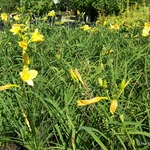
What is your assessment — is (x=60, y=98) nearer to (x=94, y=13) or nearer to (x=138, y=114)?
(x=138, y=114)

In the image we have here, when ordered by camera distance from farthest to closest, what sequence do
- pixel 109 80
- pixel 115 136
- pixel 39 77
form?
1. pixel 39 77
2. pixel 109 80
3. pixel 115 136

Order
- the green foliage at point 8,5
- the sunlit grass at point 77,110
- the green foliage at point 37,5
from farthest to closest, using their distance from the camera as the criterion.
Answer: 1. the green foliage at point 8,5
2. the green foliage at point 37,5
3. the sunlit grass at point 77,110

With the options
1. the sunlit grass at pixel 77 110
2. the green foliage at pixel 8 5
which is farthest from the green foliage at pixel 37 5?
the sunlit grass at pixel 77 110

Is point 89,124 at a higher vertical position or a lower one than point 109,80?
lower

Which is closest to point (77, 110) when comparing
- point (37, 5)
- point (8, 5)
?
point (37, 5)

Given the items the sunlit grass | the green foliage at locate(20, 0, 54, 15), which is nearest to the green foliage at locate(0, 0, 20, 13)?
the green foliage at locate(20, 0, 54, 15)

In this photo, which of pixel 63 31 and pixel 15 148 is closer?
pixel 15 148

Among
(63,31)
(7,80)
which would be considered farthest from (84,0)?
(7,80)

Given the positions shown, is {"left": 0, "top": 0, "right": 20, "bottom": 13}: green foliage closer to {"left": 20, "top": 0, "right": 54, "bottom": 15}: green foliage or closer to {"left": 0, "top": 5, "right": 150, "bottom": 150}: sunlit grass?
{"left": 20, "top": 0, "right": 54, "bottom": 15}: green foliage

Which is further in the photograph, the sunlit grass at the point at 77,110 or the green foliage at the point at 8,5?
the green foliage at the point at 8,5

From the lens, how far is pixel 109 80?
1725 millimetres

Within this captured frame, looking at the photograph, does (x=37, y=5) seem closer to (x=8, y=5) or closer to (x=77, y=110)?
(x=8, y=5)

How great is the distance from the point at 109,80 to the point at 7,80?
59cm

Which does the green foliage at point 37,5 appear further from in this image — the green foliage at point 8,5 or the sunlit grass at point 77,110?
the sunlit grass at point 77,110
